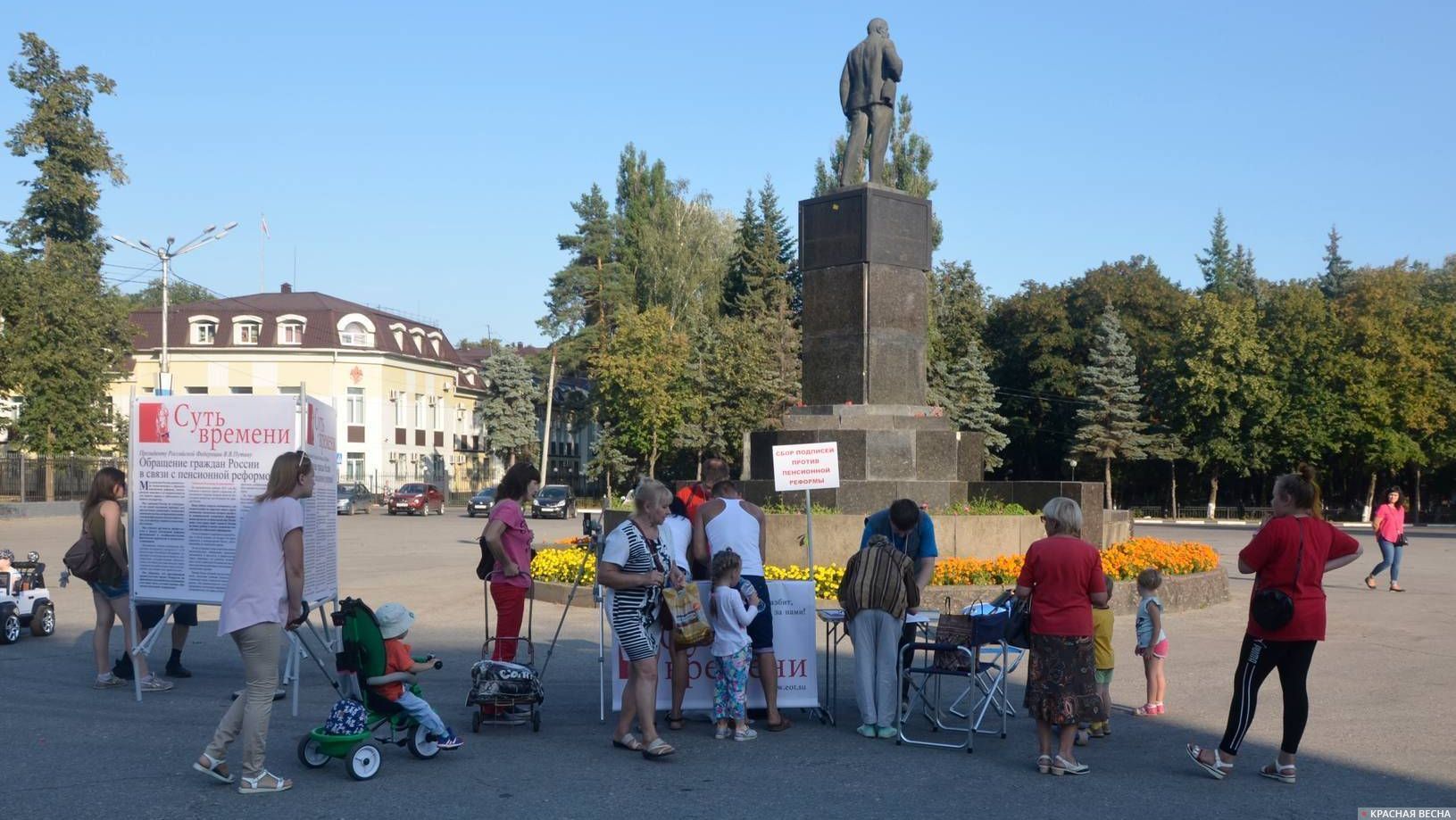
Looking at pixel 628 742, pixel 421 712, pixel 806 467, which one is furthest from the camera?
pixel 806 467

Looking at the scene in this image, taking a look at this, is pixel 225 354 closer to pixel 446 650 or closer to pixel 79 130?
pixel 79 130

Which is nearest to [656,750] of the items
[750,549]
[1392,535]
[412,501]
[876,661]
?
[876,661]

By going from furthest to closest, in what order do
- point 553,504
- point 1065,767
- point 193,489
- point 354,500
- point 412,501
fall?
point 354,500, point 412,501, point 553,504, point 193,489, point 1065,767

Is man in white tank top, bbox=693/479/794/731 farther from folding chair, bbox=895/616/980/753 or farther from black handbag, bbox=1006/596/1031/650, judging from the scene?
black handbag, bbox=1006/596/1031/650

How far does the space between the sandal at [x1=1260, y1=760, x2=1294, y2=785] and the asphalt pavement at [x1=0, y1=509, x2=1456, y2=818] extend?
87 millimetres

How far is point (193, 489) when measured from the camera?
981 centimetres

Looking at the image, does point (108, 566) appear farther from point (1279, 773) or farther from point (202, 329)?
point (202, 329)

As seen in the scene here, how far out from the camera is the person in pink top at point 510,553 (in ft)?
29.9

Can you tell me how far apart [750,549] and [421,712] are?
269cm

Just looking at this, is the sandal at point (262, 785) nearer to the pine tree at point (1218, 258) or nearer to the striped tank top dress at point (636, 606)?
the striped tank top dress at point (636, 606)

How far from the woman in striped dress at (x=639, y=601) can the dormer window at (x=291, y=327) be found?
64.2m

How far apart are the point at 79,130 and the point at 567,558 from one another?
4916 centimetres

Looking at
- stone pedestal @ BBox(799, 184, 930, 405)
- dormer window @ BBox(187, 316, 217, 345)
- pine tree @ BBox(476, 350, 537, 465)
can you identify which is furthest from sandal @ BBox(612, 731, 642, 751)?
dormer window @ BBox(187, 316, 217, 345)

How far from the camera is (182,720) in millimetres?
8945
